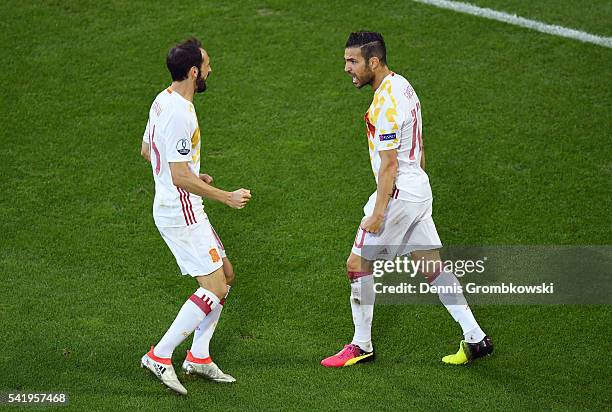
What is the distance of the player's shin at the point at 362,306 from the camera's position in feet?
22.4

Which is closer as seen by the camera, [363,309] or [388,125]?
[388,125]

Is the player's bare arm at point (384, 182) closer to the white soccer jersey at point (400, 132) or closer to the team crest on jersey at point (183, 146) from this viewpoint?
the white soccer jersey at point (400, 132)

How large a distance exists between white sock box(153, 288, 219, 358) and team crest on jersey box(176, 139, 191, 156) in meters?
0.97

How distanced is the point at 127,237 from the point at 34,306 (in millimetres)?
1116

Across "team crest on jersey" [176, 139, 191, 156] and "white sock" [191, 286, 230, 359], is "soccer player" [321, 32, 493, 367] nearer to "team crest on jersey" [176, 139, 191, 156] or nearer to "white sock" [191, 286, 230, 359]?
"white sock" [191, 286, 230, 359]

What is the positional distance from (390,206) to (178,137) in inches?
60.2

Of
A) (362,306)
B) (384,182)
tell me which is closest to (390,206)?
(384,182)

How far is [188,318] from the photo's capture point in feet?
21.1

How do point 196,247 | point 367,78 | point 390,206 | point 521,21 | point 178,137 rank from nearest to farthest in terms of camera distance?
1. point 178,137
2. point 196,247
3. point 367,78
4. point 390,206
5. point 521,21

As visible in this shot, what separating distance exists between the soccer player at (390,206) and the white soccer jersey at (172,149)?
3.73 ft

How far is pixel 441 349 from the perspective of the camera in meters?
7.04

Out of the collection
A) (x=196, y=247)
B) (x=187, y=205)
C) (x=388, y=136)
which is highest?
(x=388, y=136)

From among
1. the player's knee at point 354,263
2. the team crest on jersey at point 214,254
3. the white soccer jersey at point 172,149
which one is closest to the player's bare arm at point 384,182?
the player's knee at point 354,263

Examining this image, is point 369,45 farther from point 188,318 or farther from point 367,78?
point 188,318
